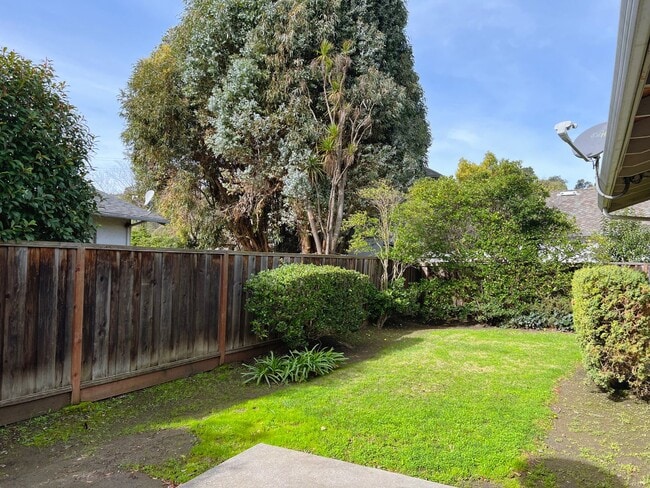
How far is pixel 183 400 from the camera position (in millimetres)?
4809

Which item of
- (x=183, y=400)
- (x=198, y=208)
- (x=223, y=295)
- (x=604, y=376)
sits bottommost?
(x=183, y=400)

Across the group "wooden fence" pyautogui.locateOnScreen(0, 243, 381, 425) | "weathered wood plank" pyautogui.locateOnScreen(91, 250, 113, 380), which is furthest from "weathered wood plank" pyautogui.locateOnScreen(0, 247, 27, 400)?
"weathered wood plank" pyautogui.locateOnScreen(91, 250, 113, 380)

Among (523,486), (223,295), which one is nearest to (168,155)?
(223,295)

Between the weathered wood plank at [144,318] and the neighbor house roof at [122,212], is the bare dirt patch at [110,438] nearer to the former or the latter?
the weathered wood plank at [144,318]

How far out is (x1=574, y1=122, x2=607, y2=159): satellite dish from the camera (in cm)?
321

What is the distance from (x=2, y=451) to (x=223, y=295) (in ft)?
10.3

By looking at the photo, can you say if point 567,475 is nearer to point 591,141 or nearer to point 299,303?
point 591,141

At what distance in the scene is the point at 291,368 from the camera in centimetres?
568

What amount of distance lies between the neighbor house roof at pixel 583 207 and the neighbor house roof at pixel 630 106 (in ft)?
44.4

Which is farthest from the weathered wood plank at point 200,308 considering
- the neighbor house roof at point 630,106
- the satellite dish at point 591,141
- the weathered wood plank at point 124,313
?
the neighbor house roof at point 630,106

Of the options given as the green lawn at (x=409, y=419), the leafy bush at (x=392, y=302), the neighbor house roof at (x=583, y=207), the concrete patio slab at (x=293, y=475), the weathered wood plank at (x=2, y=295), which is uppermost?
the neighbor house roof at (x=583, y=207)

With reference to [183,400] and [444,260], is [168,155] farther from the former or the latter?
[183,400]

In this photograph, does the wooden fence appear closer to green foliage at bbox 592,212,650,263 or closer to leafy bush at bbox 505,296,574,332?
leafy bush at bbox 505,296,574,332

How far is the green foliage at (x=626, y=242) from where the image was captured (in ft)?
36.9
